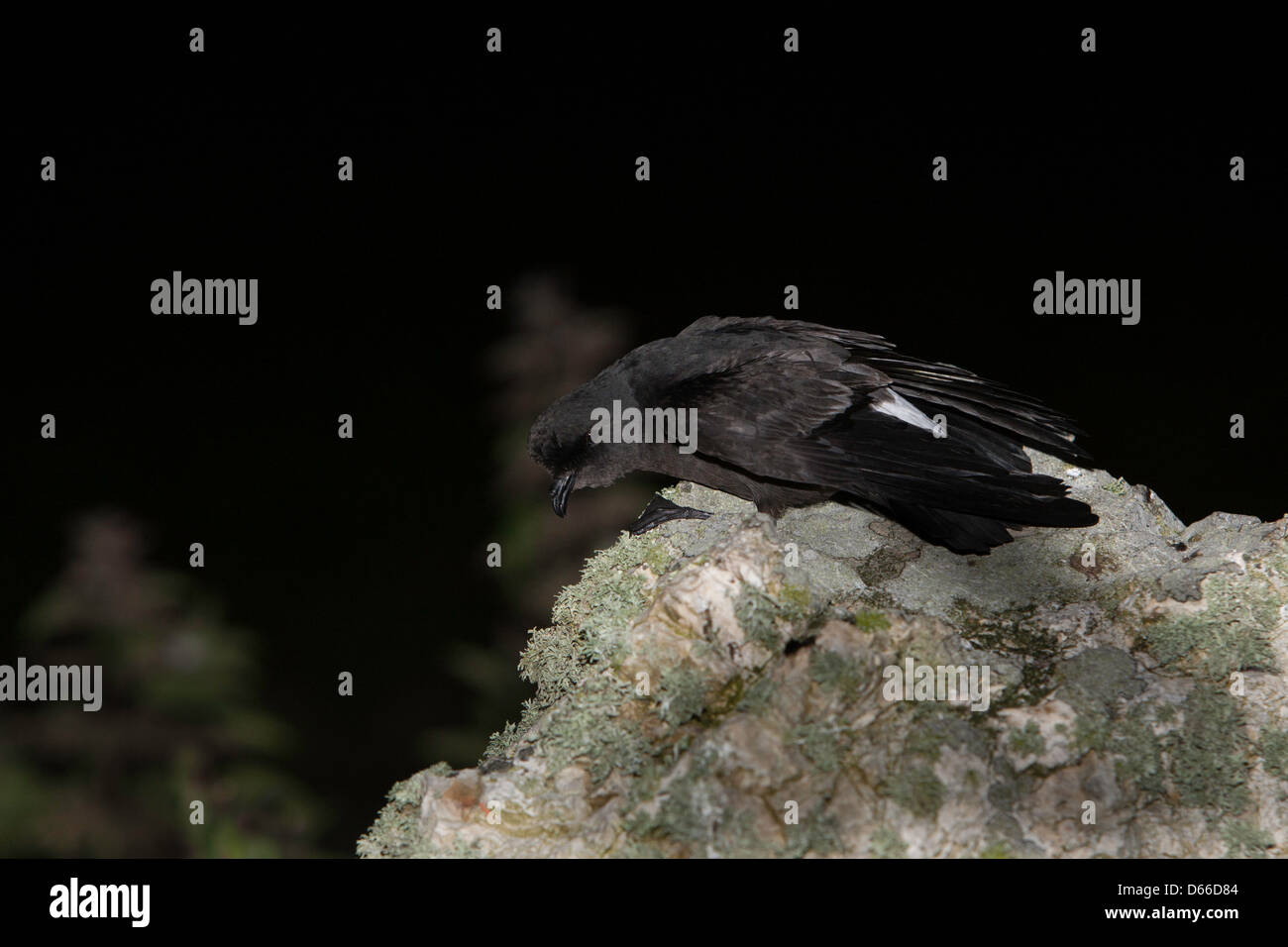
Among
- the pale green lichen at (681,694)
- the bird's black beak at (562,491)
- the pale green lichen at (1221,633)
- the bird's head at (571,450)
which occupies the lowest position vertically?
the pale green lichen at (681,694)

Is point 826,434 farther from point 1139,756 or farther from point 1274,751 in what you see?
point 1274,751

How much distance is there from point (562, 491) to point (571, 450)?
0.81 feet

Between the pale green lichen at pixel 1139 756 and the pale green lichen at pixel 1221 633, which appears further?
the pale green lichen at pixel 1221 633

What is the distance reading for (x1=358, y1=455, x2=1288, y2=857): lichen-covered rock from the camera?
3.38 meters

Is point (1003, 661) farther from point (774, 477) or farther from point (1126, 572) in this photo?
point (774, 477)

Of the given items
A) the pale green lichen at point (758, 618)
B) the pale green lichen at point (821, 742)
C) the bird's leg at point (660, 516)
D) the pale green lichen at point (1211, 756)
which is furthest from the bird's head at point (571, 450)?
the pale green lichen at point (1211, 756)

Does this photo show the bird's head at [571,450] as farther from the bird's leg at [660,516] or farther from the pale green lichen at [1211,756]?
the pale green lichen at [1211,756]

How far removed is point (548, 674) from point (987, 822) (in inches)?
77.1

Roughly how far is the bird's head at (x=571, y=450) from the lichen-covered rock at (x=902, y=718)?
1053mm

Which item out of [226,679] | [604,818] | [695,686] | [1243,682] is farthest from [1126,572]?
[226,679]

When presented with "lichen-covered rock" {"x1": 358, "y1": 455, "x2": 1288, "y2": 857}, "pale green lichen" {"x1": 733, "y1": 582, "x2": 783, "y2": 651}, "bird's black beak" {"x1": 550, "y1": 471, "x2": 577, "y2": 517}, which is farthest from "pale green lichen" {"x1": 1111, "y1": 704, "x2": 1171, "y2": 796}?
"bird's black beak" {"x1": 550, "y1": 471, "x2": 577, "y2": 517}

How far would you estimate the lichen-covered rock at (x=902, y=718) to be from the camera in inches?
133

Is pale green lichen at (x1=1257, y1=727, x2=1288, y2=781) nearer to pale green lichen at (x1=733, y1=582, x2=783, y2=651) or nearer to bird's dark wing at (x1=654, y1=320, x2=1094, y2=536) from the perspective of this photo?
bird's dark wing at (x1=654, y1=320, x2=1094, y2=536)

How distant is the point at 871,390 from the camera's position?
4.86 metres
